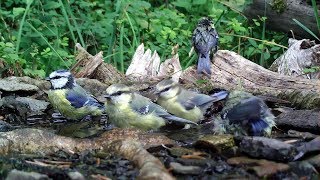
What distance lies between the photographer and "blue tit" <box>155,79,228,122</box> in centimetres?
513

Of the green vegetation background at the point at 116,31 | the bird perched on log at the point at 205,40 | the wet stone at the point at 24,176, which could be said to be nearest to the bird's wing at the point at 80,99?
the bird perched on log at the point at 205,40

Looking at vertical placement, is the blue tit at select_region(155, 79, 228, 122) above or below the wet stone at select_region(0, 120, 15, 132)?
above

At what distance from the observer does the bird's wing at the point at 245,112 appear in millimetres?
4324

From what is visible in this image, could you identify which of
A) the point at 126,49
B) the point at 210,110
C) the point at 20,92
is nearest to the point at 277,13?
the point at 126,49

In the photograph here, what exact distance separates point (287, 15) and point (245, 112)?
4.04m

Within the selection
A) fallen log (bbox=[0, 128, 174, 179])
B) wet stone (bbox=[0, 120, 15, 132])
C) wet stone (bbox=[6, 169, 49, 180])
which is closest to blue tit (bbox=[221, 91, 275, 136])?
fallen log (bbox=[0, 128, 174, 179])

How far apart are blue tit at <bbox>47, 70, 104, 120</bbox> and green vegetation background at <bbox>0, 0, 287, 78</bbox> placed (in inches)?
57.4

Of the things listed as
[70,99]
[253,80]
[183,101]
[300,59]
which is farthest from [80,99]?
[300,59]

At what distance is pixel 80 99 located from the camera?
5.43 metres

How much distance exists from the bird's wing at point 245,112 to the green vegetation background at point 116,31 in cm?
308

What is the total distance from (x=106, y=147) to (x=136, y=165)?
1.66 ft

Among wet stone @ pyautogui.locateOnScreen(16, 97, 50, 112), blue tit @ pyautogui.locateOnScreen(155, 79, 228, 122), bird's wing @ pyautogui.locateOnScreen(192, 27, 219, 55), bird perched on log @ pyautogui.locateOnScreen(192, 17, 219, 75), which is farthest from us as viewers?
bird's wing @ pyautogui.locateOnScreen(192, 27, 219, 55)

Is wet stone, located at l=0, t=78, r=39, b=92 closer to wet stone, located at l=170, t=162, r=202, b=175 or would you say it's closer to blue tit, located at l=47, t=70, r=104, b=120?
blue tit, located at l=47, t=70, r=104, b=120

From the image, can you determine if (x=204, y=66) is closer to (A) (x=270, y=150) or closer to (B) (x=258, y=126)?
(B) (x=258, y=126)
